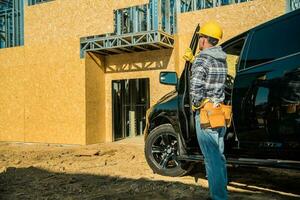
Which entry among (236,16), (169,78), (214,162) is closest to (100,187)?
(169,78)

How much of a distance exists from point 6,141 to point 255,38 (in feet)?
37.1

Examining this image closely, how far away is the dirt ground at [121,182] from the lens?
185 inches

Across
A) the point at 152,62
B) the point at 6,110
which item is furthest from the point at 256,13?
the point at 6,110

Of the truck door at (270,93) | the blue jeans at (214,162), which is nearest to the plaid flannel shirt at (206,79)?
the blue jeans at (214,162)

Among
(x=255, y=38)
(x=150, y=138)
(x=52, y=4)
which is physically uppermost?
(x=52, y=4)

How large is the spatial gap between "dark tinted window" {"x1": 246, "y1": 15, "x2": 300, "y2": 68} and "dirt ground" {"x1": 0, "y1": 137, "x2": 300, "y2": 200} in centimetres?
168

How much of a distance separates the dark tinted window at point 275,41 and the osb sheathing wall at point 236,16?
5318 mm

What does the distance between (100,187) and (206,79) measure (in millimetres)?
2578

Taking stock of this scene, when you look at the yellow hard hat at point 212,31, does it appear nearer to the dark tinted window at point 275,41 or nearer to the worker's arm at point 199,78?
the worker's arm at point 199,78

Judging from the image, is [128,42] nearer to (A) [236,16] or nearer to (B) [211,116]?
(A) [236,16]

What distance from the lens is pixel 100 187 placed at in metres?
5.24

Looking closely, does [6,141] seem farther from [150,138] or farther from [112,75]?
[150,138]

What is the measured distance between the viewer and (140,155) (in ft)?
28.6

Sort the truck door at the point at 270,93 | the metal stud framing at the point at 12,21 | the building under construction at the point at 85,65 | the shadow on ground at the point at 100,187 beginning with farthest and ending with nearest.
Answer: the metal stud framing at the point at 12,21 < the building under construction at the point at 85,65 < the shadow on ground at the point at 100,187 < the truck door at the point at 270,93
